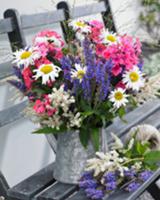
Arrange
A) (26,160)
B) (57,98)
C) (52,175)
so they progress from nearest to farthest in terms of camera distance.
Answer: (57,98)
(52,175)
(26,160)

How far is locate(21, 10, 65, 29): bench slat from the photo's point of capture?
1.66 metres

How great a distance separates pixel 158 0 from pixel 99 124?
2.52 meters

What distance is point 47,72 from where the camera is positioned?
2.85 ft

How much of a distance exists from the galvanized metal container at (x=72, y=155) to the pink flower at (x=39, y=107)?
11 cm

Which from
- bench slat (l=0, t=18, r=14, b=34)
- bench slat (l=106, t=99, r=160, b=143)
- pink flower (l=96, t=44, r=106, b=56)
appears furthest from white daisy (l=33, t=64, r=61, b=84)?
bench slat (l=0, t=18, r=14, b=34)

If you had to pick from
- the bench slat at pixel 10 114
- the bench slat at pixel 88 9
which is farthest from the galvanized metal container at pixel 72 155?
the bench slat at pixel 88 9

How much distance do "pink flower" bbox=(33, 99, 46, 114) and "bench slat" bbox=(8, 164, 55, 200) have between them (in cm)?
23

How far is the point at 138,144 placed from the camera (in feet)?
3.27

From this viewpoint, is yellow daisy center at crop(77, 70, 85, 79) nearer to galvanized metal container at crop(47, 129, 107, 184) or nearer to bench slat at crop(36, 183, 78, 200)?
galvanized metal container at crop(47, 129, 107, 184)

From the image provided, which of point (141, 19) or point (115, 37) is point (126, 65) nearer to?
point (115, 37)

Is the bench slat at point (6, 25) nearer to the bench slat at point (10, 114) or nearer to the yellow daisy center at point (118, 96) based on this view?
the bench slat at point (10, 114)

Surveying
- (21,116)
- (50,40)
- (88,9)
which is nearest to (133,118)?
(21,116)

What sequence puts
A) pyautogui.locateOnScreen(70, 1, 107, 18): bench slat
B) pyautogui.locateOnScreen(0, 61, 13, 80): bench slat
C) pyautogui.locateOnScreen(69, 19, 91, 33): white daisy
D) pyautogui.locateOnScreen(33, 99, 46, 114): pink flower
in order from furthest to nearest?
pyautogui.locateOnScreen(70, 1, 107, 18): bench slat, pyautogui.locateOnScreen(0, 61, 13, 80): bench slat, pyautogui.locateOnScreen(69, 19, 91, 33): white daisy, pyautogui.locateOnScreen(33, 99, 46, 114): pink flower

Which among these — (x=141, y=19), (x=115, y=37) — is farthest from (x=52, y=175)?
(x=141, y=19)
